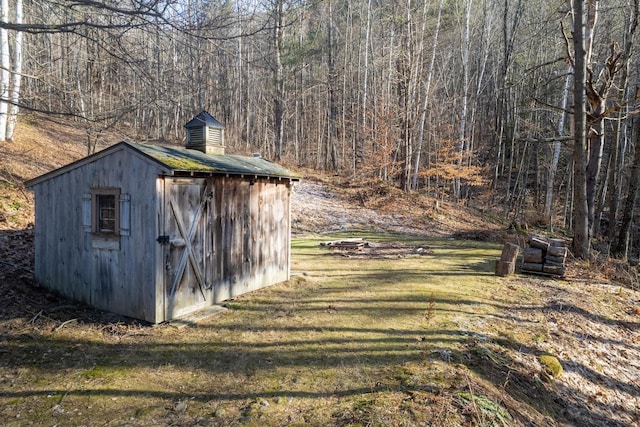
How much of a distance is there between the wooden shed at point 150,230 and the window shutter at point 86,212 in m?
0.02

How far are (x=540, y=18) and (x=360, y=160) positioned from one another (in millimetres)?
14549

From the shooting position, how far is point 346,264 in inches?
471

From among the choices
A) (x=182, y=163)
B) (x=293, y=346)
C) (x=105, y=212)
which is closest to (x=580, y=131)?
(x=293, y=346)

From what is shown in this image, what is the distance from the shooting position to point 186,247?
295 inches

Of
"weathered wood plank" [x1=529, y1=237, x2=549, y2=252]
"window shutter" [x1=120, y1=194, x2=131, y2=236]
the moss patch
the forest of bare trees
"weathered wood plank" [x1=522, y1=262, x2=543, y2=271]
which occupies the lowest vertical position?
the moss patch

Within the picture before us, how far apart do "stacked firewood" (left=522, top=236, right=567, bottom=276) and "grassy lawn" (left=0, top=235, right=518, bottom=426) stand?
8.93 ft

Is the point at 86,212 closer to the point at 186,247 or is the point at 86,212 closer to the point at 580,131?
the point at 186,247

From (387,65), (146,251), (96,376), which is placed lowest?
(96,376)

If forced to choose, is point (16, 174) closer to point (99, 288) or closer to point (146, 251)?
point (99, 288)

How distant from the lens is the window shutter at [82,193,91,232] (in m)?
7.63

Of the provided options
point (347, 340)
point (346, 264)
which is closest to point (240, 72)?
point (346, 264)

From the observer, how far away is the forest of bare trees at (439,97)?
14547mm

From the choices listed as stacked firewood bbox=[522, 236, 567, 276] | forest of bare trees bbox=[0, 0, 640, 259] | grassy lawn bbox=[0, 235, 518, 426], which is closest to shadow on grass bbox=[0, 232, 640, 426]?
grassy lawn bbox=[0, 235, 518, 426]

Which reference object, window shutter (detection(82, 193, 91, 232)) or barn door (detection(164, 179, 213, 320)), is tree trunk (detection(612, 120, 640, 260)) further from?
→ window shutter (detection(82, 193, 91, 232))
